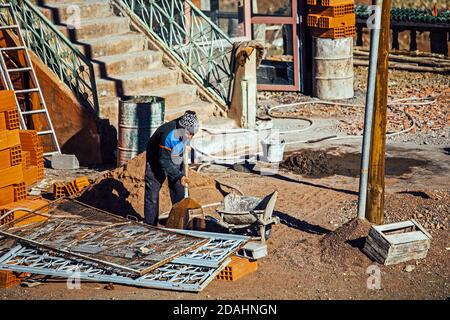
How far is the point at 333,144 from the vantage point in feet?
56.0

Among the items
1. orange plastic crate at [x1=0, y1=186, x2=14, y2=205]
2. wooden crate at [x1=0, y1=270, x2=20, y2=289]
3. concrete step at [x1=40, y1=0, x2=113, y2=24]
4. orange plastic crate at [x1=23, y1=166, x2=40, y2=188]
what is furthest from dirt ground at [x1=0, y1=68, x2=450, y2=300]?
concrete step at [x1=40, y1=0, x2=113, y2=24]

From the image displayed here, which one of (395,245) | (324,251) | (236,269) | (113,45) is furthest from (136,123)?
(395,245)

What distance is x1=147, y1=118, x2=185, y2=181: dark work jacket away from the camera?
12156 mm

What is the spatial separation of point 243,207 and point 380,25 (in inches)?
116

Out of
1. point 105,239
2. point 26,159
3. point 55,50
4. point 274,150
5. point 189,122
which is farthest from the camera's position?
point 55,50

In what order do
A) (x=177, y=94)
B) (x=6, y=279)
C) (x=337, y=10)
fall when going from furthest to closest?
(x=337, y=10) → (x=177, y=94) → (x=6, y=279)

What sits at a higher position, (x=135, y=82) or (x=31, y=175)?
(x=135, y=82)

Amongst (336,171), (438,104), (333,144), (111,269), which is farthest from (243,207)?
(438,104)

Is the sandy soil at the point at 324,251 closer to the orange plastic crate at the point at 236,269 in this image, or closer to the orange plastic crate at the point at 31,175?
the orange plastic crate at the point at 236,269

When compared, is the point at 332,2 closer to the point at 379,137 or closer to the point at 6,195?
the point at 379,137

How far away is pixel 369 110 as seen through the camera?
1177 centimetres

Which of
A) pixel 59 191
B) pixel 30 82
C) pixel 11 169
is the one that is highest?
pixel 30 82

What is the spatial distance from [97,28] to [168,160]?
695cm

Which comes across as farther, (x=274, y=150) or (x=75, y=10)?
(x=75, y=10)
